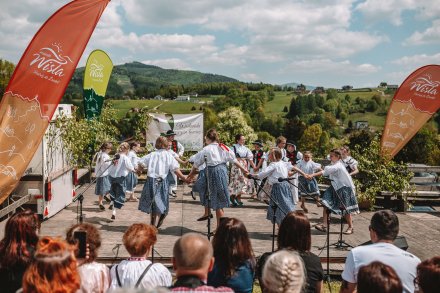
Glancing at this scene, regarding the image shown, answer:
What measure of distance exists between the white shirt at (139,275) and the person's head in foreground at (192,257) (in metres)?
0.73

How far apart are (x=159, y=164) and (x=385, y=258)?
5083mm

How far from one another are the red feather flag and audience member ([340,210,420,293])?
4.50 m

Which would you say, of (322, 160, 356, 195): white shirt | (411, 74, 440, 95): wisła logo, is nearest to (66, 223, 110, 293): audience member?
(322, 160, 356, 195): white shirt

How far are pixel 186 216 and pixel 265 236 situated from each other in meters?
2.19

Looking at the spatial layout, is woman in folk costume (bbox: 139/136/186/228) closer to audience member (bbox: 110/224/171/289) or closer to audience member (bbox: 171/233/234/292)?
audience member (bbox: 110/224/171/289)

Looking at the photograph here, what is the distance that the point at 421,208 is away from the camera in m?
11.0

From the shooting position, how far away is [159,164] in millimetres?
7668

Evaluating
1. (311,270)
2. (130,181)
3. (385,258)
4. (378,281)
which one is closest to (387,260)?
(385,258)

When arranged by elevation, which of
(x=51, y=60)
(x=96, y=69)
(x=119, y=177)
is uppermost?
(x=96, y=69)

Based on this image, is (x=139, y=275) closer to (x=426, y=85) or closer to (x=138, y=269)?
(x=138, y=269)

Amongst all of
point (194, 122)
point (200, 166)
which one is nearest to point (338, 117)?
point (194, 122)

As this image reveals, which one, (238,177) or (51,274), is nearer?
(51,274)

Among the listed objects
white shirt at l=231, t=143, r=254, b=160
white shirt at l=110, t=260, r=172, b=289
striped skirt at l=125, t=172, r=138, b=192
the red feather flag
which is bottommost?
striped skirt at l=125, t=172, r=138, b=192

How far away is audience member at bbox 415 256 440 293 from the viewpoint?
2.43 metres
